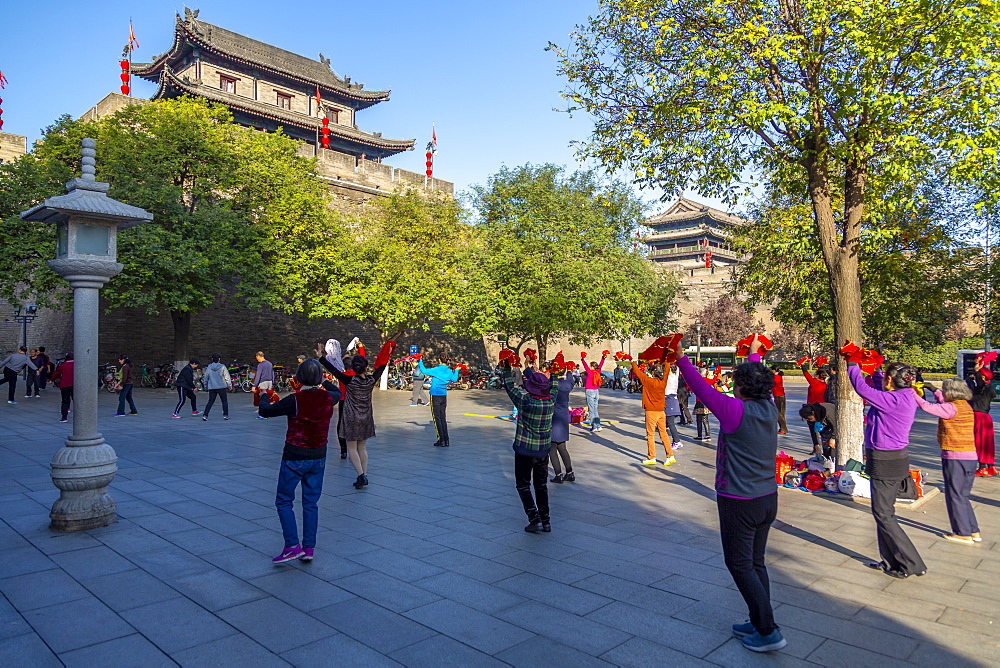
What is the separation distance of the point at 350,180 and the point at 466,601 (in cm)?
2939

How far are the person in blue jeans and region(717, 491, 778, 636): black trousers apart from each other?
119 inches

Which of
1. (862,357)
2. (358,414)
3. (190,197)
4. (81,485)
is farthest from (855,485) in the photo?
(190,197)

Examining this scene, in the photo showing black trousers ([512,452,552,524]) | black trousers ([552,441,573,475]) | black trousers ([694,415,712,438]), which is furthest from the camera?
black trousers ([694,415,712,438])

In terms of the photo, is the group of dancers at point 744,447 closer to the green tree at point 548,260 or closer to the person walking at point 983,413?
the person walking at point 983,413

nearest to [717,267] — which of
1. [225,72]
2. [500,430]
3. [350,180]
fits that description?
[350,180]

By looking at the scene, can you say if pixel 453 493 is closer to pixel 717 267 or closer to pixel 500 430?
pixel 500 430

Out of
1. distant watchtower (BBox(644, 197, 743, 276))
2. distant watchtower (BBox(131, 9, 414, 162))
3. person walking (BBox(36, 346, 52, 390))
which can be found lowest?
person walking (BBox(36, 346, 52, 390))

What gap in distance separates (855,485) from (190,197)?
76.0 feet

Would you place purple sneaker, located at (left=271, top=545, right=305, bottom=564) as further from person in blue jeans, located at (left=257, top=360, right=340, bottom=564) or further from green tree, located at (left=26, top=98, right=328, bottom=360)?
green tree, located at (left=26, top=98, right=328, bottom=360)

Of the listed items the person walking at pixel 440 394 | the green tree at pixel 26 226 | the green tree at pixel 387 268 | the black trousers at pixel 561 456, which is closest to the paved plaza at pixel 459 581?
the black trousers at pixel 561 456

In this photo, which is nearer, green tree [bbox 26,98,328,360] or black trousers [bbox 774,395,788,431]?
black trousers [bbox 774,395,788,431]

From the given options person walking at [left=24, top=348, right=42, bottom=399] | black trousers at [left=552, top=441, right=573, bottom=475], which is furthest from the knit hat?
person walking at [left=24, top=348, right=42, bottom=399]

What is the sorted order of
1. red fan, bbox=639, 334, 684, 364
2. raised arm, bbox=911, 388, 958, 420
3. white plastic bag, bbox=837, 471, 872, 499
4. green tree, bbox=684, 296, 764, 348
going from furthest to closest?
green tree, bbox=684, 296, 764, 348, white plastic bag, bbox=837, 471, 872, 499, raised arm, bbox=911, 388, 958, 420, red fan, bbox=639, 334, 684, 364

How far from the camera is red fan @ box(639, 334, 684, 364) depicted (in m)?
4.38
